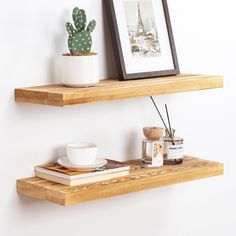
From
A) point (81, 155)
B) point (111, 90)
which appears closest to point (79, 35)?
point (111, 90)

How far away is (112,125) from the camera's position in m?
1.94

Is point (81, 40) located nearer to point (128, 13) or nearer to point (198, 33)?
point (128, 13)

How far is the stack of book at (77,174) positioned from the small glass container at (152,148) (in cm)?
11

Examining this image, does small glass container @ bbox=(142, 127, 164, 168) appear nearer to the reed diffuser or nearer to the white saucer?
the reed diffuser

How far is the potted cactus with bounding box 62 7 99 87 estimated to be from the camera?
1.69m

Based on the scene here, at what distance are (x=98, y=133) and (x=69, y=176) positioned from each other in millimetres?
263

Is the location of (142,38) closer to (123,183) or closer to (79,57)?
(79,57)

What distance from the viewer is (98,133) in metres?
1.91

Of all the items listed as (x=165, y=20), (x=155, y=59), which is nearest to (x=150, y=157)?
(x=155, y=59)

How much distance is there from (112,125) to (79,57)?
1.06 ft

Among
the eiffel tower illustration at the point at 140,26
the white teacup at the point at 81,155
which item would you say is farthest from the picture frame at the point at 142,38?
the white teacup at the point at 81,155

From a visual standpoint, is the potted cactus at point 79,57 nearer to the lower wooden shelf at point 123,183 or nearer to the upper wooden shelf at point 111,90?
the upper wooden shelf at point 111,90

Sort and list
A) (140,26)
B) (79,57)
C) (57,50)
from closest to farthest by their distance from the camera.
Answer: (79,57) < (57,50) < (140,26)

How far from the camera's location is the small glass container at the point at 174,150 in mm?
1957
